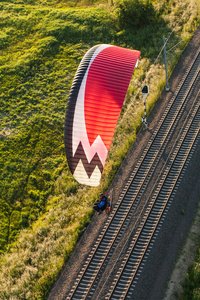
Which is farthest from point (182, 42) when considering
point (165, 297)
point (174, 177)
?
point (165, 297)

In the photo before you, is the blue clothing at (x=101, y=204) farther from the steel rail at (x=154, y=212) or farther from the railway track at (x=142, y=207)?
the steel rail at (x=154, y=212)

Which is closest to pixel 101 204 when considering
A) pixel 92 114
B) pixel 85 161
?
pixel 85 161

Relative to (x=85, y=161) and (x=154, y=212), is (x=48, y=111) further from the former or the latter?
(x=154, y=212)

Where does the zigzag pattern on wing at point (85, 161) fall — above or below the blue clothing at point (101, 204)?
above

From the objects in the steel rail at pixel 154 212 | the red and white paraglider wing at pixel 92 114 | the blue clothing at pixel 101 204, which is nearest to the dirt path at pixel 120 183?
the blue clothing at pixel 101 204

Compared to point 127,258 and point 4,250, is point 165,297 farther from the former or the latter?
point 4,250

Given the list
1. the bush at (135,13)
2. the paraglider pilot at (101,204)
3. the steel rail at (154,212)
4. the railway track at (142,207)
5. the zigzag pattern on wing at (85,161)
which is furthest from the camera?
the bush at (135,13)
